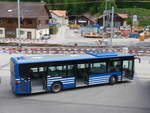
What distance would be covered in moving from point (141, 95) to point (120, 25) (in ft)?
275

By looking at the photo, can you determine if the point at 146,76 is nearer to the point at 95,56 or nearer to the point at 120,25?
the point at 95,56

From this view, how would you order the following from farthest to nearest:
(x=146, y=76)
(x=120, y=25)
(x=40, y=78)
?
(x=120, y=25)
(x=146, y=76)
(x=40, y=78)

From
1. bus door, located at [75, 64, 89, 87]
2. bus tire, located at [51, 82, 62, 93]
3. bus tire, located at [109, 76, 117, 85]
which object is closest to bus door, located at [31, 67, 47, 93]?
bus tire, located at [51, 82, 62, 93]

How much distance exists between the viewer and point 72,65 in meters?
16.9

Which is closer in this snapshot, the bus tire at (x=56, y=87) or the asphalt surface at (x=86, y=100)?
the asphalt surface at (x=86, y=100)

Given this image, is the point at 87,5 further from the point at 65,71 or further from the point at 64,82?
the point at 64,82

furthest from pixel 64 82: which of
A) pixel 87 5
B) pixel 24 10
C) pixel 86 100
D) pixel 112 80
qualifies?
pixel 87 5

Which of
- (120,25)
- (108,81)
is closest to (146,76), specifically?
(108,81)

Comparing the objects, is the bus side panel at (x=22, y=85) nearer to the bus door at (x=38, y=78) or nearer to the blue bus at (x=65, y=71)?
the blue bus at (x=65, y=71)

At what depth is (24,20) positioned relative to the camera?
57938mm

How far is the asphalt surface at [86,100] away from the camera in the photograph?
44.3 ft

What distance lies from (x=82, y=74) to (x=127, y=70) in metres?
3.35

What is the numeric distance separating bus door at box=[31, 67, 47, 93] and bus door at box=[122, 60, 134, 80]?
5.58m

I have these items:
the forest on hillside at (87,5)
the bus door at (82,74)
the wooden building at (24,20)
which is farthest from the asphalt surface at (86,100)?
the forest on hillside at (87,5)
